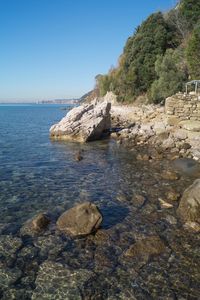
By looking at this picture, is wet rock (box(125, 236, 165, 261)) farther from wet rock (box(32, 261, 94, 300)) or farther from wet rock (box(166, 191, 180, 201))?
wet rock (box(166, 191, 180, 201))

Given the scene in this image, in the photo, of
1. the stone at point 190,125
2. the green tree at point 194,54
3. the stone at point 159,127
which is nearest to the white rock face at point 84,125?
the stone at point 159,127

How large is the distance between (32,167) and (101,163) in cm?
588

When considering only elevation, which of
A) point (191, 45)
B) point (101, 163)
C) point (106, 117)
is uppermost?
point (191, 45)

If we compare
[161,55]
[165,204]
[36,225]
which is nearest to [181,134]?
[165,204]

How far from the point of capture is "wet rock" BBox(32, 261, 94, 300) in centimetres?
833

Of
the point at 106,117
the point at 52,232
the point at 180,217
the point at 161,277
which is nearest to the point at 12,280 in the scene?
the point at 52,232

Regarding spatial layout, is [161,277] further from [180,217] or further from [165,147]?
[165,147]

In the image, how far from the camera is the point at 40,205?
48.1 ft

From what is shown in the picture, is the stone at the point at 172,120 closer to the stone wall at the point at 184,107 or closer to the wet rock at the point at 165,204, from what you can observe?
the stone wall at the point at 184,107

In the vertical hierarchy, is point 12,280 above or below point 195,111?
below

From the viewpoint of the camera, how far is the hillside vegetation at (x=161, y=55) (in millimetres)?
45844

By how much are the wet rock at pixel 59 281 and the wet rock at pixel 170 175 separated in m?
11.4

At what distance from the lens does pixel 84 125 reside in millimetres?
36500

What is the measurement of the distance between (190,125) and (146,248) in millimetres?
21894
